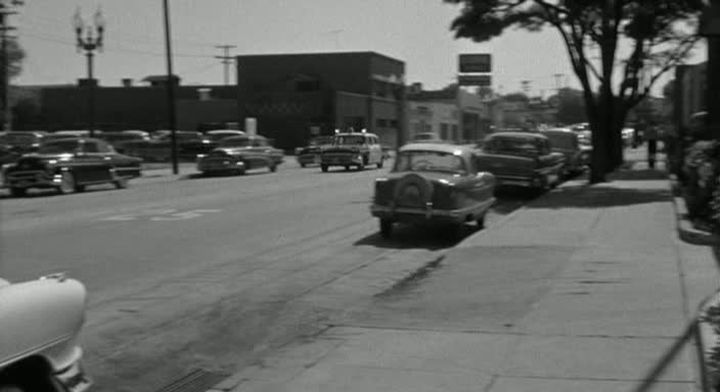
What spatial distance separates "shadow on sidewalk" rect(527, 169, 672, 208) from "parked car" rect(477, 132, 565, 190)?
62 cm

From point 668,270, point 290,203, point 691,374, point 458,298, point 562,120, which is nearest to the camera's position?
point 691,374

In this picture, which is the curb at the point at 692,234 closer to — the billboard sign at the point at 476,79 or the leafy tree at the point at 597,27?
the leafy tree at the point at 597,27

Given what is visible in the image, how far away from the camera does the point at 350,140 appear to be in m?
46.5

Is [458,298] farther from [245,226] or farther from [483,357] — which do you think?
[245,226]

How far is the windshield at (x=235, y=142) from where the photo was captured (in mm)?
44000

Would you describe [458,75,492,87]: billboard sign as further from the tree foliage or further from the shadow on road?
the tree foliage

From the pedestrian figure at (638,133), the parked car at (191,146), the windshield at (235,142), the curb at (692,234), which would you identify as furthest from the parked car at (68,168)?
the pedestrian figure at (638,133)

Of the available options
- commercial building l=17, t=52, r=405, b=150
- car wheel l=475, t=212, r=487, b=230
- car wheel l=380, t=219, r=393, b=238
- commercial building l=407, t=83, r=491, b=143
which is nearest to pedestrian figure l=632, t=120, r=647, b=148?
commercial building l=407, t=83, r=491, b=143

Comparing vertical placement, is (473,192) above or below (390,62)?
below

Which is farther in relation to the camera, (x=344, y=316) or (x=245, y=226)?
(x=245, y=226)

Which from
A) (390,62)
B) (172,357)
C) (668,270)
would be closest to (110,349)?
(172,357)

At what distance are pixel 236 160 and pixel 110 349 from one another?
110 ft

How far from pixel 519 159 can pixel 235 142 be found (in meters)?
20.6

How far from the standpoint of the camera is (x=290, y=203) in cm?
2533
